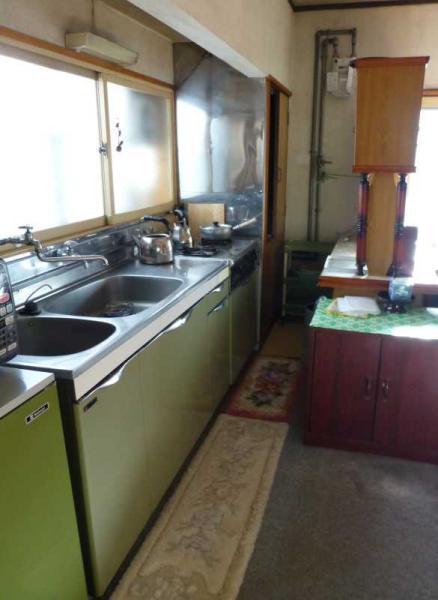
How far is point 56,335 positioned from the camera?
1.83m

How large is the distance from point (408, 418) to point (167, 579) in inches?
51.7

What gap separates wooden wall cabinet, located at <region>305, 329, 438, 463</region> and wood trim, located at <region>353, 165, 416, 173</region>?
2.87 feet

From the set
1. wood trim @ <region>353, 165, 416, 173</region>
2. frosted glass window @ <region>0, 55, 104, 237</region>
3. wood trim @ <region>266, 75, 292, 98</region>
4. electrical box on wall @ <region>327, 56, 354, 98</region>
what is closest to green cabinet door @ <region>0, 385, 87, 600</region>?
frosted glass window @ <region>0, 55, 104, 237</region>

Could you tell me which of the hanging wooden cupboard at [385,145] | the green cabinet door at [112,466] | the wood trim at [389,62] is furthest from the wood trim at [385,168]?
the green cabinet door at [112,466]

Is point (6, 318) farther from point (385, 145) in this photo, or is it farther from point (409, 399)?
point (385, 145)

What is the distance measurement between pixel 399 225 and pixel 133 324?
164 centimetres

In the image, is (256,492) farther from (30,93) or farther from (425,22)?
(425,22)

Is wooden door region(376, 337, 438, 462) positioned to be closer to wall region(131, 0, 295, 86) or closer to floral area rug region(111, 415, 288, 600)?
floral area rug region(111, 415, 288, 600)

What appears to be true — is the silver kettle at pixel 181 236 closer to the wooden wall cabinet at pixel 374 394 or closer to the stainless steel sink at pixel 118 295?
the stainless steel sink at pixel 118 295

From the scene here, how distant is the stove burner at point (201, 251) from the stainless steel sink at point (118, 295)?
518mm

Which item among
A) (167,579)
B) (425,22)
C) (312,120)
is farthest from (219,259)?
(425,22)

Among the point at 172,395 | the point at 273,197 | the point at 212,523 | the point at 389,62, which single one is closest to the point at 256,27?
the point at 389,62

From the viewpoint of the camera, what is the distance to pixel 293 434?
103 inches

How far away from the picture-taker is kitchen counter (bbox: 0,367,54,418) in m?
1.17
